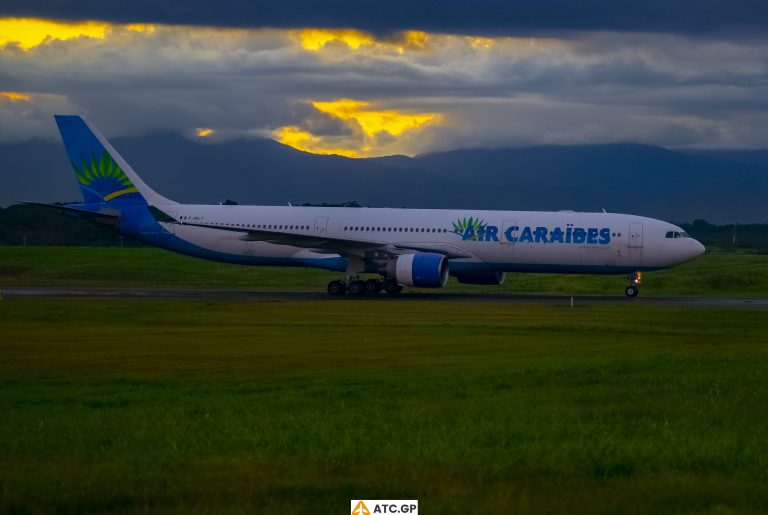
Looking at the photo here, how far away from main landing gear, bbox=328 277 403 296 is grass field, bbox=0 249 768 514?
18006 mm

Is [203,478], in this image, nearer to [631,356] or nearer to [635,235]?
[631,356]

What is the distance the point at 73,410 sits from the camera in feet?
55.9

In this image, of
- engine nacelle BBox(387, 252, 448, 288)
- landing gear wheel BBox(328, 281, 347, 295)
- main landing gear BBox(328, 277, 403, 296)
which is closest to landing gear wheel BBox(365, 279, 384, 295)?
main landing gear BBox(328, 277, 403, 296)

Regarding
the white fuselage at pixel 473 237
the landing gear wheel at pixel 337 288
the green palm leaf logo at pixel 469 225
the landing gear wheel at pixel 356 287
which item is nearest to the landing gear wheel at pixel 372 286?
the landing gear wheel at pixel 356 287

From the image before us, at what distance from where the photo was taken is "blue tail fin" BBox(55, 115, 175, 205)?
56656 millimetres

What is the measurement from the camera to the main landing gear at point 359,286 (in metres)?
51.6

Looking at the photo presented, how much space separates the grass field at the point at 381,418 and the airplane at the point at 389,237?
A: 646 inches

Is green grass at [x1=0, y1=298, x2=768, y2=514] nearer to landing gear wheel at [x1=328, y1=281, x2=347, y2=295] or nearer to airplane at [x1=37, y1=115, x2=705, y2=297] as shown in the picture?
airplane at [x1=37, y1=115, x2=705, y2=297]

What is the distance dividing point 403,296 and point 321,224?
526 centimetres

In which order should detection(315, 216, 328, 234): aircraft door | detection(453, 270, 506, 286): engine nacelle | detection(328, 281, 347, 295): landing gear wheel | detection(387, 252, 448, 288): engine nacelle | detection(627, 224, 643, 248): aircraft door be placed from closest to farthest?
1. detection(387, 252, 448, 288): engine nacelle
2. detection(627, 224, 643, 248): aircraft door
3. detection(328, 281, 347, 295): landing gear wheel
4. detection(453, 270, 506, 286): engine nacelle
5. detection(315, 216, 328, 234): aircraft door

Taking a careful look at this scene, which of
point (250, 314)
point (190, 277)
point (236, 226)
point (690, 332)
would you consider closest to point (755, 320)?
point (690, 332)

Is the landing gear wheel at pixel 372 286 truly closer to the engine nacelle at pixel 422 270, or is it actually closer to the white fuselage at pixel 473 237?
the white fuselage at pixel 473 237

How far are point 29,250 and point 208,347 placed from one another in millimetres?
64088

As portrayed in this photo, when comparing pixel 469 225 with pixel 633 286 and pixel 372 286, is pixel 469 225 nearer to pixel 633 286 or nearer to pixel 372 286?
pixel 372 286
